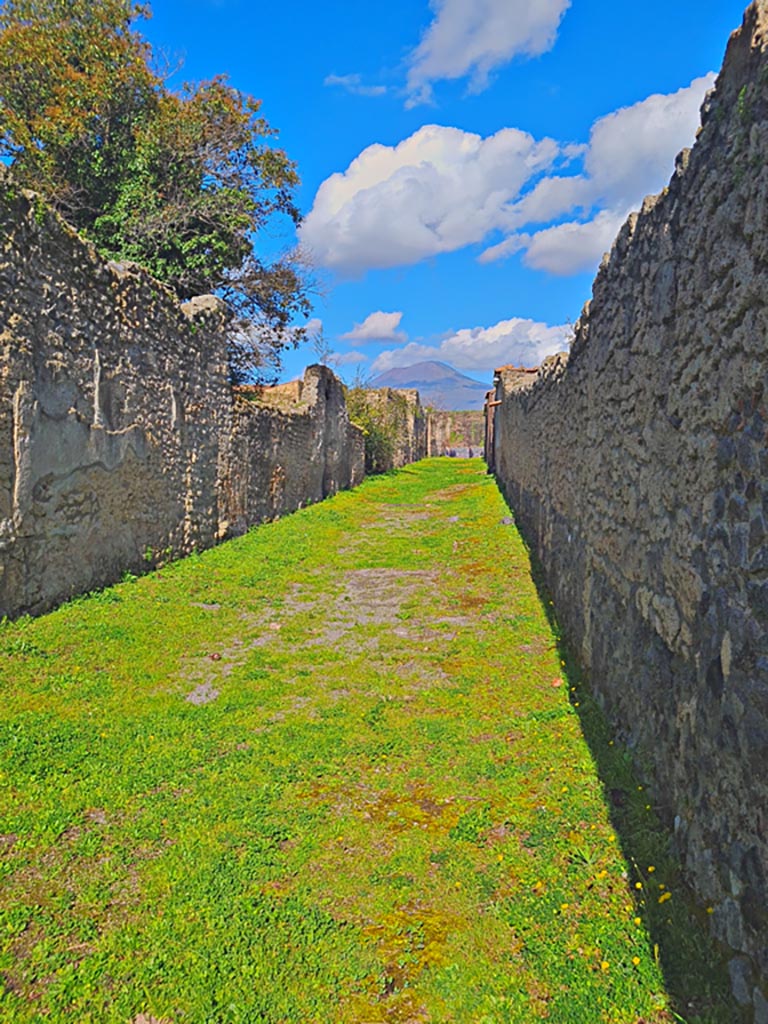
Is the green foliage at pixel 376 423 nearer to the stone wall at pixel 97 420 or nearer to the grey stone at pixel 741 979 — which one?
the stone wall at pixel 97 420

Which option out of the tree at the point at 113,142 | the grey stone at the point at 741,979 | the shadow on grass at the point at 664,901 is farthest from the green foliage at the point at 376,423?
the grey stone at the point at 741,979

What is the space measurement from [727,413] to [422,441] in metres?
39.2

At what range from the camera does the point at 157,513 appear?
8.44 metres

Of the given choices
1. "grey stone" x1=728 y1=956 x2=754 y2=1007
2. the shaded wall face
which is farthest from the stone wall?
"grey stone" x1=728 y1=956 x2=754 y2=1007

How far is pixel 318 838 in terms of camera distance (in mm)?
3156

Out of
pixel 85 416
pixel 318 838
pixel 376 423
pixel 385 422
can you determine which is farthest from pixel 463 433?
pixel 318 838

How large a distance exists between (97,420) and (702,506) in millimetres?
6183

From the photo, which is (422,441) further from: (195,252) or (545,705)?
(545,705)

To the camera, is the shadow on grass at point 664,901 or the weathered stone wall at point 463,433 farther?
the weathered stone wall at point 463,433

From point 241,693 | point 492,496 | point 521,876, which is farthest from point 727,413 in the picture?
point 492,496

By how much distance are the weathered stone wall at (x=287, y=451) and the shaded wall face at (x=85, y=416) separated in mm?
1770

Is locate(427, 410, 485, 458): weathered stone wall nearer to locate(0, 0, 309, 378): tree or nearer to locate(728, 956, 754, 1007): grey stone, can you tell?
locate(0, 0, 309, 378): tree

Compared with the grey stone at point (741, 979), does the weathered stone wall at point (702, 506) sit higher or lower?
higher

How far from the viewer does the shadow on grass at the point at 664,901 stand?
2.12 meters
